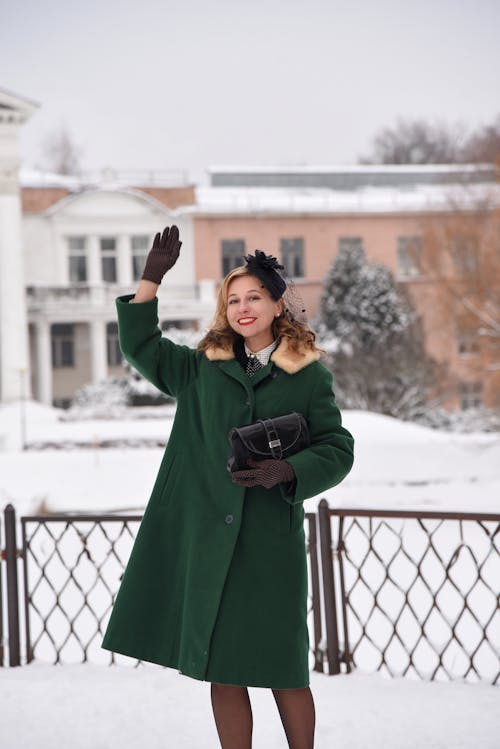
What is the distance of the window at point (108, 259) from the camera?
27.4 metres

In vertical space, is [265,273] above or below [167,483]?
above

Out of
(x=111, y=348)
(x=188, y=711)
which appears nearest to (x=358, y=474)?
(x=188, y=711)

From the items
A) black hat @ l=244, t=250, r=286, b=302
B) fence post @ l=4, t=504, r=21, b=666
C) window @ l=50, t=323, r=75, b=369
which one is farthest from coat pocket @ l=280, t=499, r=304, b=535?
window @ l=50, t=323, r=75, b=369

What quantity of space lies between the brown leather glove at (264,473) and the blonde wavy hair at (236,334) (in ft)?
1.30

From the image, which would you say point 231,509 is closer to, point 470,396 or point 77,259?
point 470,396

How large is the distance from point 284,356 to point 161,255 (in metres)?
0.49

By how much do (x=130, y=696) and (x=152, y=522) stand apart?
1.43 metres

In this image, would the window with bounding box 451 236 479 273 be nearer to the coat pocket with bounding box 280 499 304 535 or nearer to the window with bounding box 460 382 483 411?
the window with bounding box 460 382 483 411

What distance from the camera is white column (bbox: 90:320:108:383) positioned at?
25.0 meters

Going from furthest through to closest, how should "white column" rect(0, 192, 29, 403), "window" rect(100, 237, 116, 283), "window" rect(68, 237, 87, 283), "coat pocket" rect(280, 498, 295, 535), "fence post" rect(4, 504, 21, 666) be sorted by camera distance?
"window" rect(100, 237, 116, 283) < "window" rect(68, 237, 87, 283) < "white column" rect(0, 192, 29, 403) < "fence post" rect(4, 504, 21, 666) < "coat pocket" rect(280, 498, 295, 535)

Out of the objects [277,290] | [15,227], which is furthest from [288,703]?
[15,227]

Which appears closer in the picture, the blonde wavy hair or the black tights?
the black tights

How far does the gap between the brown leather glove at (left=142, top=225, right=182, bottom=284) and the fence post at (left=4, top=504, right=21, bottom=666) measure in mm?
2031

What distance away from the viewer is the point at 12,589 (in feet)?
13.4
